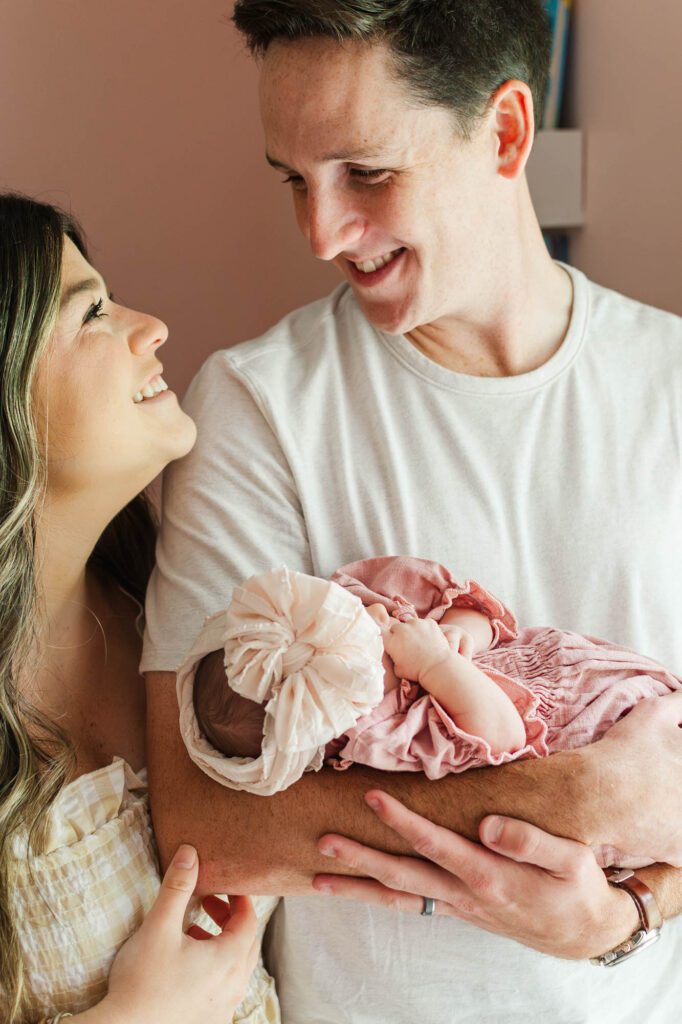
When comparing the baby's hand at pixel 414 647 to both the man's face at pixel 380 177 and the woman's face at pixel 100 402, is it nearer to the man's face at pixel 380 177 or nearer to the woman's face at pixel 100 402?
the woman's face at pixel 100 402

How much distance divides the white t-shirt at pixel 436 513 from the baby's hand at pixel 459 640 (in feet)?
0.85

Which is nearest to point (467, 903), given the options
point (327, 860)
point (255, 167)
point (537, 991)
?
point (327, 860)

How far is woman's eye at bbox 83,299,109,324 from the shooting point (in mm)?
1687

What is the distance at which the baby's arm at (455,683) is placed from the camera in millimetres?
1426

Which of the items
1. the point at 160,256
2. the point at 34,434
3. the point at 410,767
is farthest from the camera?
the point at 160,256

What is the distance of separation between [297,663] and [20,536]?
541mm

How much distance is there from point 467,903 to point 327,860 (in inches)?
8.2

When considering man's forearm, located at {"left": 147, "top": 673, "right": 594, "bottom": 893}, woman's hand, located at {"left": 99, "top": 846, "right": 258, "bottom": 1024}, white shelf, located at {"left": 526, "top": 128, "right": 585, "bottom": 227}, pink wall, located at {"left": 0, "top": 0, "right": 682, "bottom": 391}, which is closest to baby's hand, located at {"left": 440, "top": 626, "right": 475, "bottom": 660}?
man's forearm, located at {"left": 147, "top": 673, "right": 594, "bottom": 893}

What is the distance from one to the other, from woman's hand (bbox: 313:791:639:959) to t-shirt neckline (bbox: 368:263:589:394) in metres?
0.75

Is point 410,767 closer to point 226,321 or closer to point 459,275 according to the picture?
point 459,275

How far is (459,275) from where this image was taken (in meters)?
1.83

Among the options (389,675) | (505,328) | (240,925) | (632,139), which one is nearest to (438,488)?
(505,328)

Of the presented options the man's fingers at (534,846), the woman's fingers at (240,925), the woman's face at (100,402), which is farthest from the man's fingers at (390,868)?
the woman's face at (100,402)

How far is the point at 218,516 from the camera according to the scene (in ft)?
5.60
